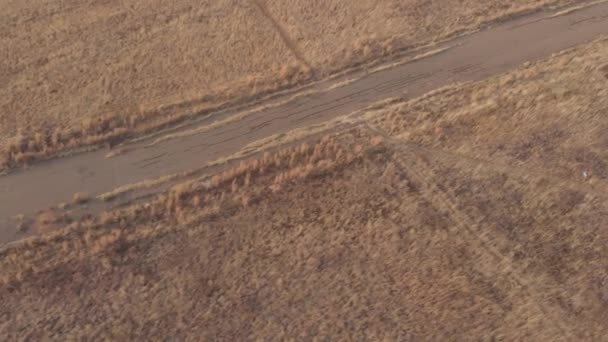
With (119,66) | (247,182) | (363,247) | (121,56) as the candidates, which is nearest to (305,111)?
(247,182)

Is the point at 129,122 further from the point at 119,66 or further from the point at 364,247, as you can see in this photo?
the point at 364,247

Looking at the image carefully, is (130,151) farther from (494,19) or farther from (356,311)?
(494,19)

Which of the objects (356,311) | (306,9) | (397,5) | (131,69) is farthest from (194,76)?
(356,311)

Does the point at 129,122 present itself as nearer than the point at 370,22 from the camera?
Yes

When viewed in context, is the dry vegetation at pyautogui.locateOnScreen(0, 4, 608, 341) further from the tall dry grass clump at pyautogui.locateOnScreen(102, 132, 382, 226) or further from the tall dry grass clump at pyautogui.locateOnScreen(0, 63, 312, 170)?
the tall dry grass clump at pyautogui.locateOnScreen(0, 63, 312, 170)

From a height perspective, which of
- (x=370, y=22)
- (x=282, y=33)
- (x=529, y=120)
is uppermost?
(x=282, y=33)

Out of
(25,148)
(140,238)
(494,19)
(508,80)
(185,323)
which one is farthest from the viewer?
(494,19)

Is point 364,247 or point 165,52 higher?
point 165,52

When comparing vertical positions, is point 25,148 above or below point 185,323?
above
